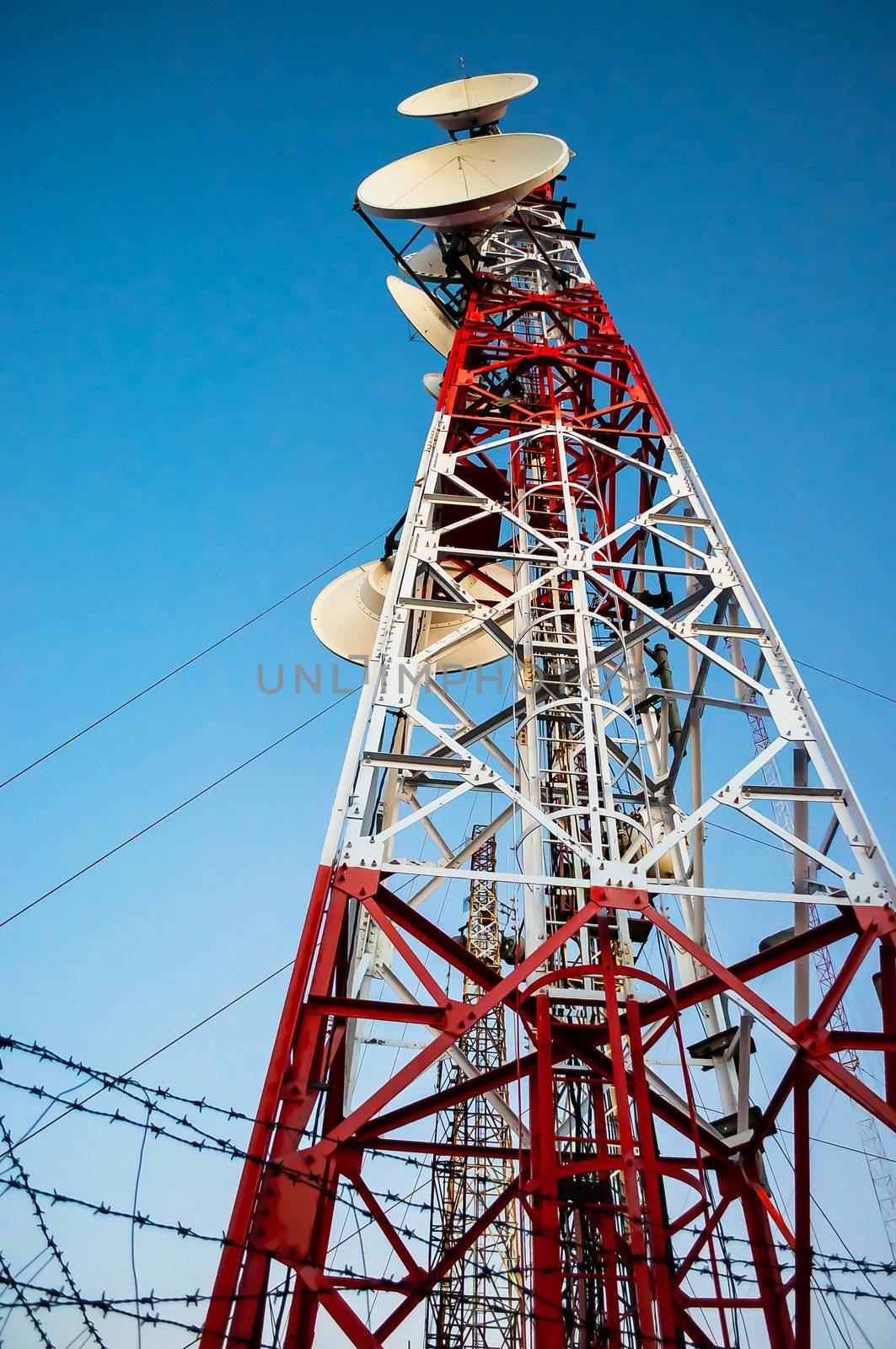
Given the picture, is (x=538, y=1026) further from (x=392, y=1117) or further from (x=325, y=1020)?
(x=325, y=1020)

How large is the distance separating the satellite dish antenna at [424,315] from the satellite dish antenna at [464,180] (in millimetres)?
3229

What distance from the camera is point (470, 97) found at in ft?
68.0

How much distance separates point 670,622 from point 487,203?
10.6 meters

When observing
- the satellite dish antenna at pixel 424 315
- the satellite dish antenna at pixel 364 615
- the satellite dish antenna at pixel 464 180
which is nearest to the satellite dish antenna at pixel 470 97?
Result: the satellite dish antenna at pixel 464 180

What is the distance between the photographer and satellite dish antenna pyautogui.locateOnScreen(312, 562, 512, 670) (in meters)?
19.4

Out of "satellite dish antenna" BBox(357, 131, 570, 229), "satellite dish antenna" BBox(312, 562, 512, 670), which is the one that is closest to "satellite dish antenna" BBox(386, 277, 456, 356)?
"satellite dish antenna" BBox(357, 131, 570, 229)

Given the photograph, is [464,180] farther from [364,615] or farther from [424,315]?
[364,615]

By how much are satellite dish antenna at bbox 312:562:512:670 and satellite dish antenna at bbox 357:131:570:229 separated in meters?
6.68


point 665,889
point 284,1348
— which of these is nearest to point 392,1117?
point 284,1348

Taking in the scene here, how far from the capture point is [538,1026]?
8.53 meters

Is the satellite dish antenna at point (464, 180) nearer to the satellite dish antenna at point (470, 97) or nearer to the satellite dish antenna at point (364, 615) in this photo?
the satellite dish antenna at point (470, 97)

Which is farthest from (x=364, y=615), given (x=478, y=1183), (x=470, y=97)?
(x=478, y=1183)

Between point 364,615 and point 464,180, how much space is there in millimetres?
8835

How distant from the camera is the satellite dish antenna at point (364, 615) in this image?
19.4m
